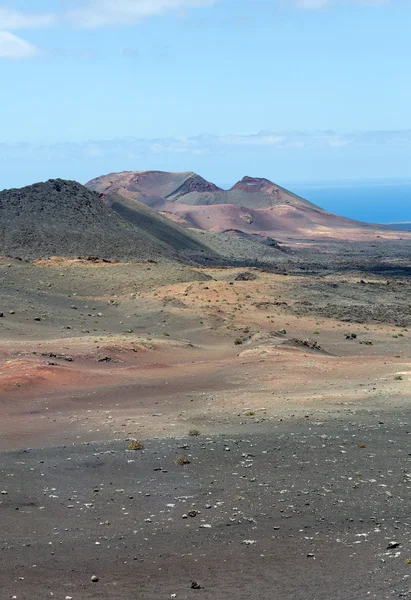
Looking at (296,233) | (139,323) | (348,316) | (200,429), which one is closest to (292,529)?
(200,429)

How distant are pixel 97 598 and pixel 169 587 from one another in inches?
39.7

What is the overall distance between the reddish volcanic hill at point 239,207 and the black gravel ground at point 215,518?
108m

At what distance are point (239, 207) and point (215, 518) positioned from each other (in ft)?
453

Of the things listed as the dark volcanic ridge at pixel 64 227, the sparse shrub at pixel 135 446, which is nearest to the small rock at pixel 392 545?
the sparse shrub at pixel 135 446

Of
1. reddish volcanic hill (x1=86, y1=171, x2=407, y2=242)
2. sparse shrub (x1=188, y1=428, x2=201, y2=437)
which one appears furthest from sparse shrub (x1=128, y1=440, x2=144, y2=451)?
reddish volcanic hill (x1=86, y1=171, x2=407, y2=242)

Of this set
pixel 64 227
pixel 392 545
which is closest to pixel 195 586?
pixel 392 545

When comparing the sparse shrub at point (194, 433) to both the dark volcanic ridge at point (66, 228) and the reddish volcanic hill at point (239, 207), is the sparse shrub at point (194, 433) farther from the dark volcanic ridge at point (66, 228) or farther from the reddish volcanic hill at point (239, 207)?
the reddish volcanic hill at point (239, 207)

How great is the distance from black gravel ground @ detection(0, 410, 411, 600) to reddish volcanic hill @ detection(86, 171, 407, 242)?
108 m

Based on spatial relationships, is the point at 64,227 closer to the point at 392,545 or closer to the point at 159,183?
the point at 392,545

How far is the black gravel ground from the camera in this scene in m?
11.8

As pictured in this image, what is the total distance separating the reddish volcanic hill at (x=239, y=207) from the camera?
5620 inches

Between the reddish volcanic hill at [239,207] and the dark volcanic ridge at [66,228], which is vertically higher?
the reddish volcanic hill at [239,207]

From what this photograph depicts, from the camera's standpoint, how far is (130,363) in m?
29.9

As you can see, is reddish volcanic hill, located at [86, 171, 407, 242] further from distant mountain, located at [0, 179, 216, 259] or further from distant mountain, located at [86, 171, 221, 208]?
distant mountain, located at [0, 179, 216, 259]
